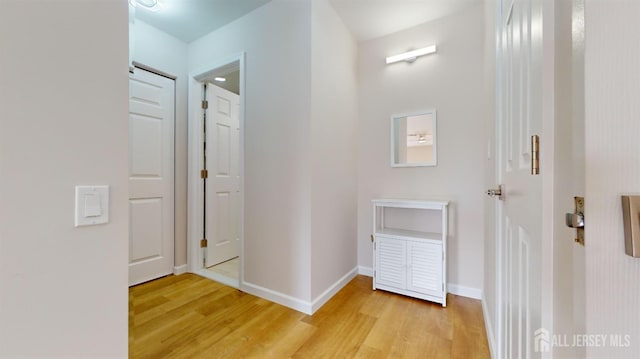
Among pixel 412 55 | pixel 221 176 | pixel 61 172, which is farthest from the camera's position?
pixel 221 176

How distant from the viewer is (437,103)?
7.39 feet

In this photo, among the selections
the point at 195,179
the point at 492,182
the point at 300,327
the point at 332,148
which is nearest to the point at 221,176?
the point at 195,179

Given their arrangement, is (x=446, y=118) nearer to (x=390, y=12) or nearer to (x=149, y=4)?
(x=390, y=12)

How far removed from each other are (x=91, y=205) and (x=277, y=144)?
4.78 feet

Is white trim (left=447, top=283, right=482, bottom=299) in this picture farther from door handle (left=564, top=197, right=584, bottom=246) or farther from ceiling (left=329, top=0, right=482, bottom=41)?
ceiling (left=329, top=0, right=482, bottom=41)

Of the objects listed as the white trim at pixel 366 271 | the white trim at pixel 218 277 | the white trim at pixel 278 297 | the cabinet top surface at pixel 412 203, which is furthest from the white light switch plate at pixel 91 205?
the white trim at pixel 366 271

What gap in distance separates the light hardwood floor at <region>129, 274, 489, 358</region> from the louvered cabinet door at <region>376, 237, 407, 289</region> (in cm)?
12

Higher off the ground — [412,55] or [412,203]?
[412,55]

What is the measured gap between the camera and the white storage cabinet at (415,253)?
1964mm

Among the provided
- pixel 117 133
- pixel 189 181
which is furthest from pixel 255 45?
pixel 117 133

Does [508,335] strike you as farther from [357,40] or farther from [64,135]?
[357,40]

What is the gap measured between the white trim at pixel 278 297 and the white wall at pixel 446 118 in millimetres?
961

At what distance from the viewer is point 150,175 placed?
2.44m

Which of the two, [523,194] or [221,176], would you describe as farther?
[221,176]
